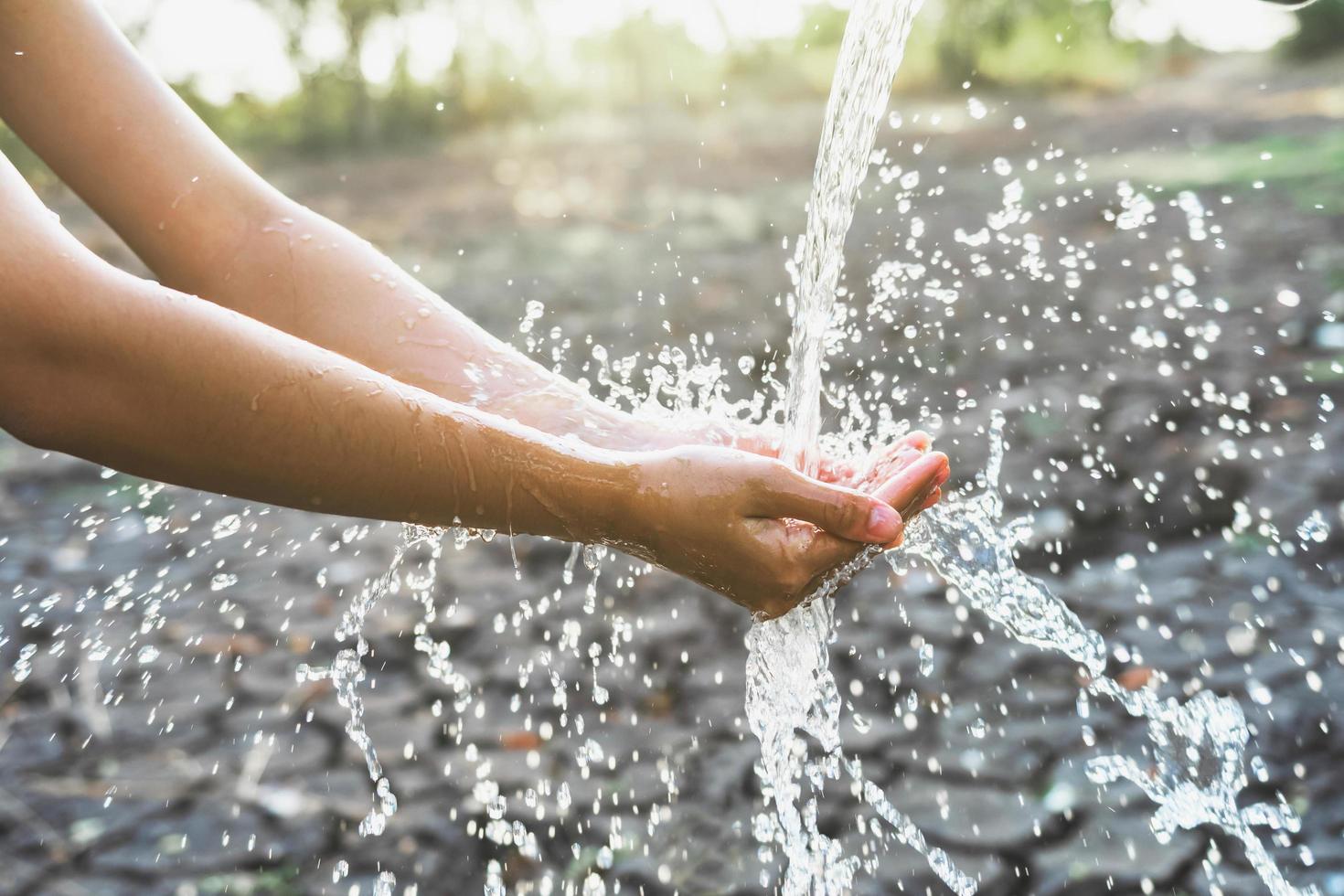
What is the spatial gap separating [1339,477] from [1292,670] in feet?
3.15

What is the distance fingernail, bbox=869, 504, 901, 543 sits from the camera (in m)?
1.58

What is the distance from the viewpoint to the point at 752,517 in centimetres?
157

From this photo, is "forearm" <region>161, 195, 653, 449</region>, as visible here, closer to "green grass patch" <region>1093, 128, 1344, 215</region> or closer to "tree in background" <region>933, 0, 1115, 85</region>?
"green grass patch" <region>1093, 128, 1344, 215</region>

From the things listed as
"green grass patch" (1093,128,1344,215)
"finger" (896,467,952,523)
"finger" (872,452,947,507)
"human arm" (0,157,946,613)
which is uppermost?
"human arm" (0,157,946,613)

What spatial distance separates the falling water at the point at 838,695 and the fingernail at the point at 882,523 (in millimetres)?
202

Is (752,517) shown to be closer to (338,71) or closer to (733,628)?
(733,628)

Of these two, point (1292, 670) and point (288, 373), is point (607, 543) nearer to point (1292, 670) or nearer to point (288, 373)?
point (288, 373)

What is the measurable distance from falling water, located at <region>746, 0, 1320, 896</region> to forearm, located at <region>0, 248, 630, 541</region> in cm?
53

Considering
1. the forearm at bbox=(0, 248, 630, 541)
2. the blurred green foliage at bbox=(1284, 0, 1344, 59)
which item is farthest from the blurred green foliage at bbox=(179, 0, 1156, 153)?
the forearm at bbox=(0, 248, 630, 541)

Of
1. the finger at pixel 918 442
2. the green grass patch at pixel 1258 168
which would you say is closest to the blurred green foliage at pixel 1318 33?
the green grass patch at pixel 1258 168

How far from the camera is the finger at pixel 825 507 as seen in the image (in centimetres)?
155

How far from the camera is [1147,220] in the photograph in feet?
21.4

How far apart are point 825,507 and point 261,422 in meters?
0.69

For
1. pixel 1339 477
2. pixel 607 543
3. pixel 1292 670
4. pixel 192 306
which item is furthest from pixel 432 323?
pixel 1339 477
